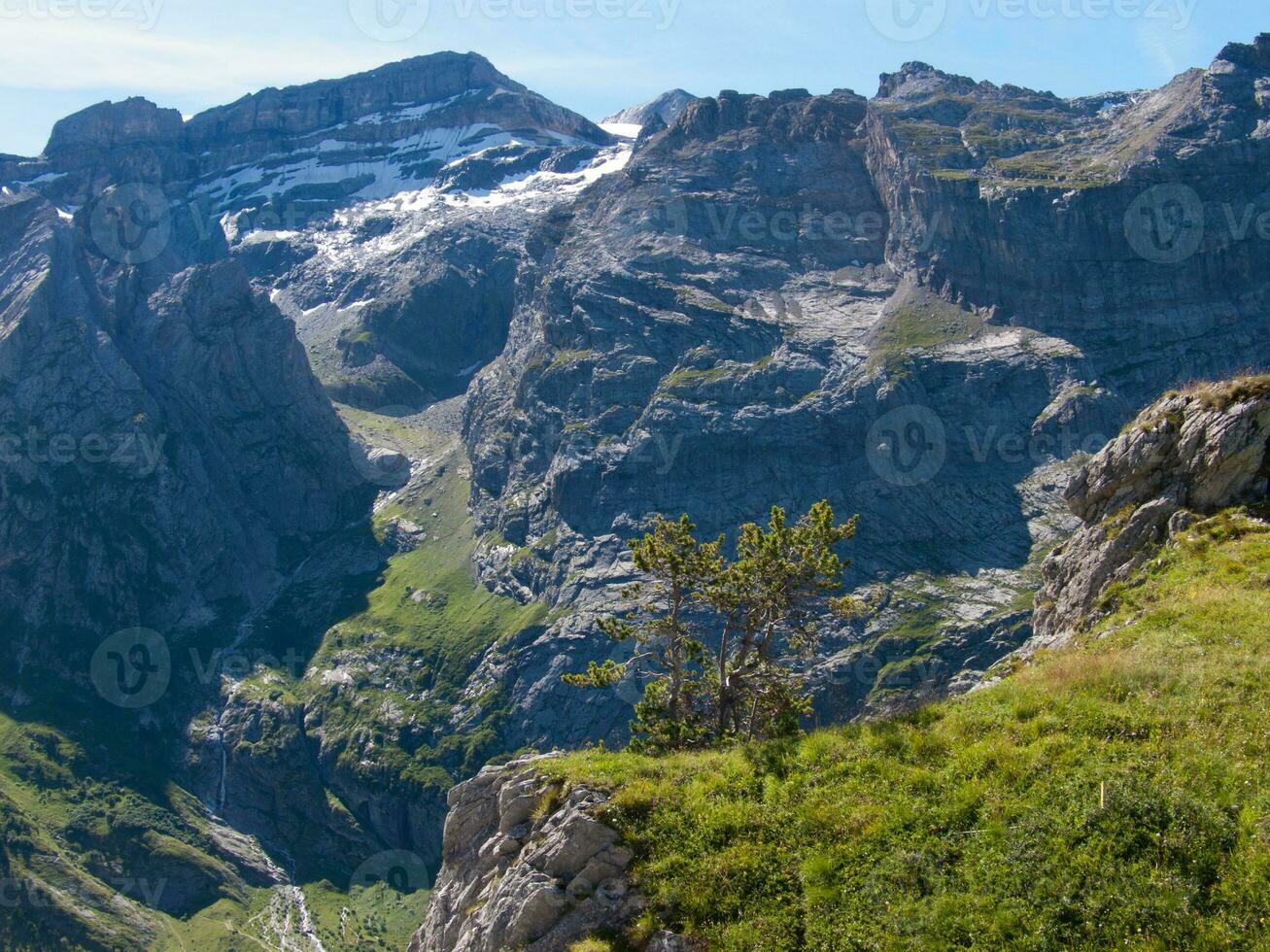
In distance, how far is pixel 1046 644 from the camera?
47688 millimetres

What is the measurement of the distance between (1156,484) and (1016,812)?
→ 2442cm

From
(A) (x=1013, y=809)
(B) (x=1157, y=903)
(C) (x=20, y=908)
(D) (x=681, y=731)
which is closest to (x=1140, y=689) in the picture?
(A) (x=1013, y=809)

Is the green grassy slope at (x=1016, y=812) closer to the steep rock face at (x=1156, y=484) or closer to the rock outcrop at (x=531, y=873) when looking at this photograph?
the rock outcrop at (x=531, y=873)

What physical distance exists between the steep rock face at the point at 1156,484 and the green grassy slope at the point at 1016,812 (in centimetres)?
548

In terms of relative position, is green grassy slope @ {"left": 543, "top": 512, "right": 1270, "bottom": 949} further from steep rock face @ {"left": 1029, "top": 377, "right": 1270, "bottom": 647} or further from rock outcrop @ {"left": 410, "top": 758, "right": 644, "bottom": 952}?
steep rock face @ {"left": 1029, "top": 377, "right": 1270, "bottom": 647}

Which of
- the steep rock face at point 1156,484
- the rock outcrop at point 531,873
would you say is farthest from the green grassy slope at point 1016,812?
the steep rock face at point 1156,484

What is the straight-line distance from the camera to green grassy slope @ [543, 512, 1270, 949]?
85.5 ft

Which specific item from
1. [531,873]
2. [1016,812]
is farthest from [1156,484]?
[531,873]

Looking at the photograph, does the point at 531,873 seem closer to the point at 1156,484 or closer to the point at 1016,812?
the point at 1016,812

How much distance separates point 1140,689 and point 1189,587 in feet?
29.0

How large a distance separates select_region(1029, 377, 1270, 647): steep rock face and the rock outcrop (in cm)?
2311

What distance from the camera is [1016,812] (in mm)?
29562

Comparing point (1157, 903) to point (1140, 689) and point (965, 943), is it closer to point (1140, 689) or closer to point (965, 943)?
point (965, 943)

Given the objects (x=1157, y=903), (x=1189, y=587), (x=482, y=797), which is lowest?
(x=482, y=797)
